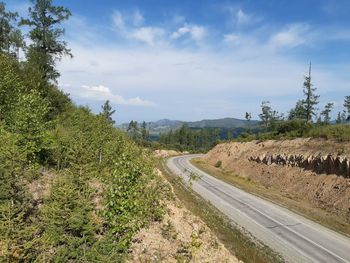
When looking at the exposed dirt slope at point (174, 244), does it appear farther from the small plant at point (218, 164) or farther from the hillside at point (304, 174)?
the small plant at point (218, 164)

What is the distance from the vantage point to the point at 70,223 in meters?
12.4

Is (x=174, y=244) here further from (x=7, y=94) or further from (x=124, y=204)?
(x=7, y=94)

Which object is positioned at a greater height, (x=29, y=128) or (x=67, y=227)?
(x=29, y=128)

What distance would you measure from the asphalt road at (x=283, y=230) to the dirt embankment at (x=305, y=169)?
21.8 ft

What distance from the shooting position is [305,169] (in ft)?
163

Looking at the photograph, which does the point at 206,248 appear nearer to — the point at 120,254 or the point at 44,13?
the point at 120,254

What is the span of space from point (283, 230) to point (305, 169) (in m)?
22.3

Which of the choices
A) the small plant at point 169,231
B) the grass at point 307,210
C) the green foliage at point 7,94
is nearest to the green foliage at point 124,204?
the small plant at point 169,231

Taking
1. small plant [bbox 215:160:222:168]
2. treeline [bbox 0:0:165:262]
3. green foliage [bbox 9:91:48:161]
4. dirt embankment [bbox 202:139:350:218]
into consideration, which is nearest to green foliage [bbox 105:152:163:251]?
treeline [bbox 0:0:165:262]

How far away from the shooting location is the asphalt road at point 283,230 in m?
24.4

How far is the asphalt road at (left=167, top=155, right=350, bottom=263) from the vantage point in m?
24.4

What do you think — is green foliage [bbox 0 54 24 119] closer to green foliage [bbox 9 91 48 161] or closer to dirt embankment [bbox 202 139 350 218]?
green foliage [bbox 9 91 48 161]

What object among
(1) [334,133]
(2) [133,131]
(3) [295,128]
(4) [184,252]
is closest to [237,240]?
(4) [184,252]

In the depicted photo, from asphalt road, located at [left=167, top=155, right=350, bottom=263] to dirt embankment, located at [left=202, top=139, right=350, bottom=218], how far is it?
6655mm
